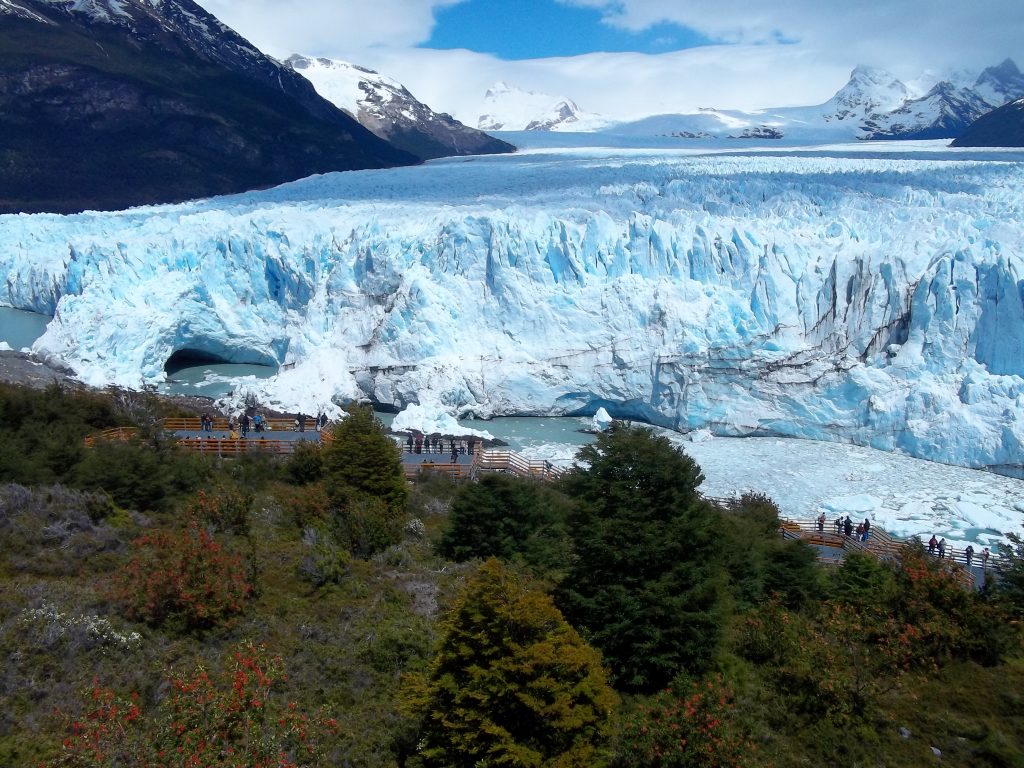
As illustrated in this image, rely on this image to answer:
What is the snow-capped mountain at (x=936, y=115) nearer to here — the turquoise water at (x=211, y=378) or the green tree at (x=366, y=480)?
the turquoise water at (x=211, y=378)

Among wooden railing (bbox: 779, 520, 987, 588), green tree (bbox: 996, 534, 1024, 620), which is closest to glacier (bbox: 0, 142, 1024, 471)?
wooden railing (bbox: 779, 520, 987, 588)

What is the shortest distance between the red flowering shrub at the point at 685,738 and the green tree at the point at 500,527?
399 cm

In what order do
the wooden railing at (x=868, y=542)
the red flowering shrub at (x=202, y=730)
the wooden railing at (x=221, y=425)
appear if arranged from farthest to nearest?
the wooden railing at (x=221, y=425) < the wooden railing at (x=868, y=542) < the red flowering shrub at (x=202, y=730)

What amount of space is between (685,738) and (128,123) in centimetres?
4871

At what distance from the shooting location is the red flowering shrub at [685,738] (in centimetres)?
498

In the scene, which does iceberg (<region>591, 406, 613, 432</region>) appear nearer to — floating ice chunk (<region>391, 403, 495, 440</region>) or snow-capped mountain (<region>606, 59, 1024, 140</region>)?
floating ice chunk (<region>391, 403, 495, 440</region>)

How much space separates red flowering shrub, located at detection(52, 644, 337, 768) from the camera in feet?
14.7

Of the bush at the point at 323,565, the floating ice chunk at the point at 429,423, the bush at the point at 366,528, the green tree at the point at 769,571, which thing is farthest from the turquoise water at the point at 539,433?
the bush at the point at 323,565

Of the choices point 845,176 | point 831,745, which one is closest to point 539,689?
point 831,745

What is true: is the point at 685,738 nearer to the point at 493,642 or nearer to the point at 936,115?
the point at 493,642

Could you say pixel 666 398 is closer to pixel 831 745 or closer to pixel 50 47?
pixel 831 745

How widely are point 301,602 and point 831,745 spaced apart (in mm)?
4186

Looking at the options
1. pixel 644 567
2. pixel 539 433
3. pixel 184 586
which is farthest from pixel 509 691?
pixel 539 433

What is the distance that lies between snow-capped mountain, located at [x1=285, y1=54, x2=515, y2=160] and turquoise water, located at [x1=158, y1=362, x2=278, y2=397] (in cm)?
3748
